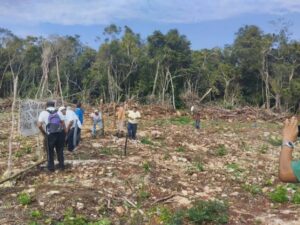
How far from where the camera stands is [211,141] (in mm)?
15680

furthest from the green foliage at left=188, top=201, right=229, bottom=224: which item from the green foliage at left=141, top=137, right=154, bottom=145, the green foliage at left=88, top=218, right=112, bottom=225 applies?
the green foliage at left=141, top=137, right=154, bottom=145

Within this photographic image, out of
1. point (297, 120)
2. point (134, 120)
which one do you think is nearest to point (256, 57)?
point (134, 120)

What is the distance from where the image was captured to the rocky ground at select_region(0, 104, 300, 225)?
7.23 metres

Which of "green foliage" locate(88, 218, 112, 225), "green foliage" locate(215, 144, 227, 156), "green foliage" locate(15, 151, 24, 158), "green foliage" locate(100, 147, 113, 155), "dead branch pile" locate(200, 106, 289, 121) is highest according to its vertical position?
"green foliage" locate(15, 151, 24, 158)

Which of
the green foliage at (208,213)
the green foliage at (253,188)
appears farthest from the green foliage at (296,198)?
the green foliage at (208,213)

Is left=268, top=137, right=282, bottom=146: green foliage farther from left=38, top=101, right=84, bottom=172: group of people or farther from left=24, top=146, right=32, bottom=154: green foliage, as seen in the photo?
left=38, top=101, right=84, bottom=172: group of people

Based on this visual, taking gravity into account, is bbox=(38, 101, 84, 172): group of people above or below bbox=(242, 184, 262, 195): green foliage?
above

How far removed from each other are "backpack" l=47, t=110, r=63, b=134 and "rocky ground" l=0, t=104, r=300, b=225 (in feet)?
2.73

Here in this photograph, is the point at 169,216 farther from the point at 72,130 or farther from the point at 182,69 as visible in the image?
the point at 182,69

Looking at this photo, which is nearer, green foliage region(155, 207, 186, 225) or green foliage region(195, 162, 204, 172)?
green foliage region(155, 207, 186, 225)

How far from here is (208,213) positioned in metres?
7.35

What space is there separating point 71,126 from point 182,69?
26800mm

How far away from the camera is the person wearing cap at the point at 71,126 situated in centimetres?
1059

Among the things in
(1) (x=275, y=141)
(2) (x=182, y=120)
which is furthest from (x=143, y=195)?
(2) (x=182, y=120)
